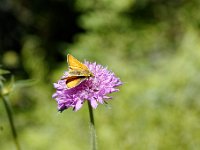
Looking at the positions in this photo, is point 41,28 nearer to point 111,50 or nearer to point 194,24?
point 111,50

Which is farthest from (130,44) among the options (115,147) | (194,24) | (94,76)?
(94,76)

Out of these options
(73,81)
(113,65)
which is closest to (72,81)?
(73,81)

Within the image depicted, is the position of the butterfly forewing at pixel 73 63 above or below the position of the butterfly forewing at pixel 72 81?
above

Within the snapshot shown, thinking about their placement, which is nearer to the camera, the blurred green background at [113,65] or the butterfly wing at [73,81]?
the butterfly wing at [73,81]

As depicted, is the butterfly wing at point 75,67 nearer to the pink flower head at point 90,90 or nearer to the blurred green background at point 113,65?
the pink flower head at point 90,90

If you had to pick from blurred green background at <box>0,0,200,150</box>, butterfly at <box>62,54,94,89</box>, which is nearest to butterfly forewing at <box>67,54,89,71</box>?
butterfly at <box>62,54,94,89</box>

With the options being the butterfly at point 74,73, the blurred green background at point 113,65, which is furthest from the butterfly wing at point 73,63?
the blurred green background at point 113,65
